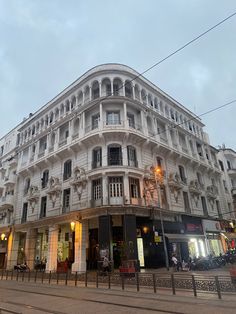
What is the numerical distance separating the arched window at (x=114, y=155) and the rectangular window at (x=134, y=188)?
1.85 metres

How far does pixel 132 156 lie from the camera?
22.1 m

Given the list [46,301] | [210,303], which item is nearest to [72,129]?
[46,301]

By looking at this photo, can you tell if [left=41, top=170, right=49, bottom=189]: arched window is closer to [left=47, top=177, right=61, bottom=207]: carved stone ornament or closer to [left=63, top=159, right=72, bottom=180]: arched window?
[left=47, top=177, right=61, bottom=207]: carved stone ornament

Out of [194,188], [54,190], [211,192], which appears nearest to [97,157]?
[54,190]

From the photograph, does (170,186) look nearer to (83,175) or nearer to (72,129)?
(83,175)

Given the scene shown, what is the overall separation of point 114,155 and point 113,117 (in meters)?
3.90

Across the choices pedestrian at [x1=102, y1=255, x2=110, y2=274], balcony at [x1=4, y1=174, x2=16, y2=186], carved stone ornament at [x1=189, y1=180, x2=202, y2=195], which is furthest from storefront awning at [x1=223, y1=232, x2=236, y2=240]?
balcony at [x1=4, y1=174, x2=16, y2=186]

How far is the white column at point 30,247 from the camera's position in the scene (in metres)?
25.2

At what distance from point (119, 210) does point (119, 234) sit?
2.98 meters

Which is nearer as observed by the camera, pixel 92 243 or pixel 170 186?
pixel 92 243

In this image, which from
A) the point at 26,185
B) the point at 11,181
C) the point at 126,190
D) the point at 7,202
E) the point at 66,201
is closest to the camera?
the point at 126,190

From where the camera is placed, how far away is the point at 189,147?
2933 cm

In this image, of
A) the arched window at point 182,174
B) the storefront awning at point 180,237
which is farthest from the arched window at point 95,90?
the storefront awning at point 180,237

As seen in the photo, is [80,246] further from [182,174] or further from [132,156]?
[182,174]
